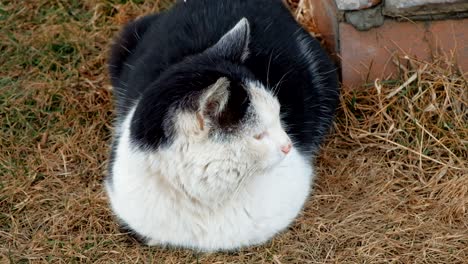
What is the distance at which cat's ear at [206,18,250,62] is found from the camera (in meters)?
2.42

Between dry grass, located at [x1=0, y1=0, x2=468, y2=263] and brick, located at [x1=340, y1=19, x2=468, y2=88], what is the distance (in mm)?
61

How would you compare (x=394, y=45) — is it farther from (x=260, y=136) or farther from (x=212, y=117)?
(x=212, y=117)

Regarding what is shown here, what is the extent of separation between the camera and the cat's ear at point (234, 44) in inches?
95.2

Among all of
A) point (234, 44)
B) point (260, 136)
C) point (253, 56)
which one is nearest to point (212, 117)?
point (260, 136)

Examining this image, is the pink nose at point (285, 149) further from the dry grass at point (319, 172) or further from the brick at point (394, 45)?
the brick at point (394, 45)

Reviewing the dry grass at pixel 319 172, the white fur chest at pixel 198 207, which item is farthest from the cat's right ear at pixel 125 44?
the white fur chest at pixel 198 207

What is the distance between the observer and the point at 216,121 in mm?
2191

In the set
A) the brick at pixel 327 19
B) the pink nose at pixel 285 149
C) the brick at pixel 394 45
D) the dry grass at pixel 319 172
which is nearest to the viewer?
the pink nose at pixel 285 149

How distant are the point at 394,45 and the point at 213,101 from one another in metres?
1.25

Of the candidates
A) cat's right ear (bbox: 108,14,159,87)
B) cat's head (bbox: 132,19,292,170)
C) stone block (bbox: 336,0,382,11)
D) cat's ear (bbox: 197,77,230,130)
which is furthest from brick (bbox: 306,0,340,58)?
cat's ear (bbox: 197,77,230,130)

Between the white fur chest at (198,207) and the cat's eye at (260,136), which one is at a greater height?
the cat's eye at (260,136)

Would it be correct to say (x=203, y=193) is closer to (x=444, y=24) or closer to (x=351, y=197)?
(x=351, y=197)

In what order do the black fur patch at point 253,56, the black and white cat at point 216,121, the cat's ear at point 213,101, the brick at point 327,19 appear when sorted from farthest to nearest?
the brick at point 327,19 → the black fur patch at point 253,56 → the black and white cat at point 216,121 → the cat's ear at point 213,101

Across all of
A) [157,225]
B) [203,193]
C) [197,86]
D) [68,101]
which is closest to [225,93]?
[197,86]
